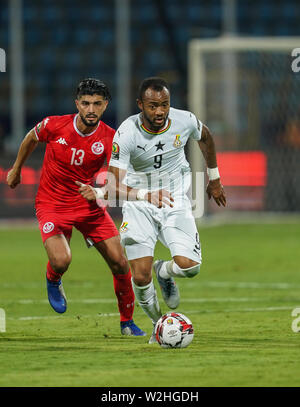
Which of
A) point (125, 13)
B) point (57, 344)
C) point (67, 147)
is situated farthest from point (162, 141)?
point (125, 13)

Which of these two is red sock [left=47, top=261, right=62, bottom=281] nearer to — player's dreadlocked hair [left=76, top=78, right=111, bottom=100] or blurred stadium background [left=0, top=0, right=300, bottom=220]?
player's dreadlocked hair [left=76, top=78, right=111, bottom=100]

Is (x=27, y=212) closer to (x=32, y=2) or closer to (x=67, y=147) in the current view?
(x=67, y=147)

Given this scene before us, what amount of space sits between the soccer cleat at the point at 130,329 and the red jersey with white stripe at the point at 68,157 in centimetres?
116

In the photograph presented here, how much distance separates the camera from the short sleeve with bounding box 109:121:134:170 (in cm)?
868

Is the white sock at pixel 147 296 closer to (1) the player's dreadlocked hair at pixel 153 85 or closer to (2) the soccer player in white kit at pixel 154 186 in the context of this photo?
(2) the soccer player in white kit at pixel 154 186

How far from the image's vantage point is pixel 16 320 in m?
10.4

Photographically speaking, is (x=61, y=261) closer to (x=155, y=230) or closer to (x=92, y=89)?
(x=155, y=230)

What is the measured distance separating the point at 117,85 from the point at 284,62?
16.9 m

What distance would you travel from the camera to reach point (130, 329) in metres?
9.33

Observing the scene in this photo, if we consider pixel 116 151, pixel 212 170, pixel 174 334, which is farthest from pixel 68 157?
pixel 174 334

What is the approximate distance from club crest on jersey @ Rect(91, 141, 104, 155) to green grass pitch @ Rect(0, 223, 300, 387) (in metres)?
1.65

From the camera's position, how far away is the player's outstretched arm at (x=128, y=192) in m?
8.33

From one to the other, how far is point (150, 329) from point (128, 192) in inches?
68.7

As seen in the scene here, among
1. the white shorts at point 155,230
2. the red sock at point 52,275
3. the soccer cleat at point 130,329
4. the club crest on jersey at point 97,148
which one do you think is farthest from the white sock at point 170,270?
the club crest on jersey at point 97,148
